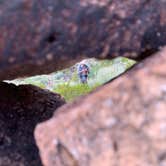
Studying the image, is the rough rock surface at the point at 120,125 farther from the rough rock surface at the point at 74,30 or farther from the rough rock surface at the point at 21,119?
the rough rock surface at the point at 21,119

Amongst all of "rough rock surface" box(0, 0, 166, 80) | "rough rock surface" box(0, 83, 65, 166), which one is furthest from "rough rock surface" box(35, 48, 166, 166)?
"rough rock surface" box(0, 83, 65, 166)

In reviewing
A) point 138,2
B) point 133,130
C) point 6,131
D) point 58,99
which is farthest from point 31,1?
point 58,99

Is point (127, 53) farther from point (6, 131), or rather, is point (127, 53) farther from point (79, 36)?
point (6, 131)

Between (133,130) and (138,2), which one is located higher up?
(138,2)

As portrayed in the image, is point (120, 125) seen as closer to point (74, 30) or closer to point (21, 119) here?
point (74, 30)

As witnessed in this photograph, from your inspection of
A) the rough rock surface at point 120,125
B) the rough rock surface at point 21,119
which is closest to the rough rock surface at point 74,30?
the rough rock surface at point 120,125
